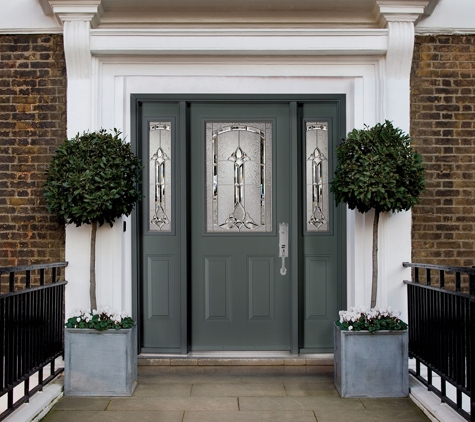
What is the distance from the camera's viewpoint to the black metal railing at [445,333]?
3.85 m

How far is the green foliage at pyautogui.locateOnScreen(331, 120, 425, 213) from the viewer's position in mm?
4902

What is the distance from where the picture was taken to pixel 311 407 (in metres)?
4.56

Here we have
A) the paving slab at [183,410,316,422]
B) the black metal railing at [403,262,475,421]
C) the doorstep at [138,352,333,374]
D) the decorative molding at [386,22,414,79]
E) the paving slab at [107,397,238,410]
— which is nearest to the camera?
the black metal railing at [403,262,475,421]

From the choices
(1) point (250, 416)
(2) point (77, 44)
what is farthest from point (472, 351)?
(2) point (77, 44)

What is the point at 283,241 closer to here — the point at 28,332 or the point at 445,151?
the point at 445,151

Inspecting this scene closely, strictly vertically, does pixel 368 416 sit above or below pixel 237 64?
below

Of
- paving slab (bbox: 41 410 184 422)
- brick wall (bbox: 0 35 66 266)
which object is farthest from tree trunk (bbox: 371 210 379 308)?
brick wall (bbox: 0 35 66 266)

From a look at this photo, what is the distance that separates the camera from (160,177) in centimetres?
579

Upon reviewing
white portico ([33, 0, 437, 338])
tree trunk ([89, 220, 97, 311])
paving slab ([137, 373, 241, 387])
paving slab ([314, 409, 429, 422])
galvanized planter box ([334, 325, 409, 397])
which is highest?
white portico ([33, 0, 437, 338])

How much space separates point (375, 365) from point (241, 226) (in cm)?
171

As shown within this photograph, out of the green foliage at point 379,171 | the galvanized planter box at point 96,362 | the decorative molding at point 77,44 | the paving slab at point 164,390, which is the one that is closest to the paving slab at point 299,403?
the paving slab at point 164,390

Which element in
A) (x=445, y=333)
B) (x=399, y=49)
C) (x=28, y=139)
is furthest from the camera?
(x=28, y=139)

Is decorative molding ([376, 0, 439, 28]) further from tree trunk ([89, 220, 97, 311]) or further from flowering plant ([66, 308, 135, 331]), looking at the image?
flowering plant ([66, 308, 135, 331])

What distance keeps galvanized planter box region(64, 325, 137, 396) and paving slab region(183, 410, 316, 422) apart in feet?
2.27
